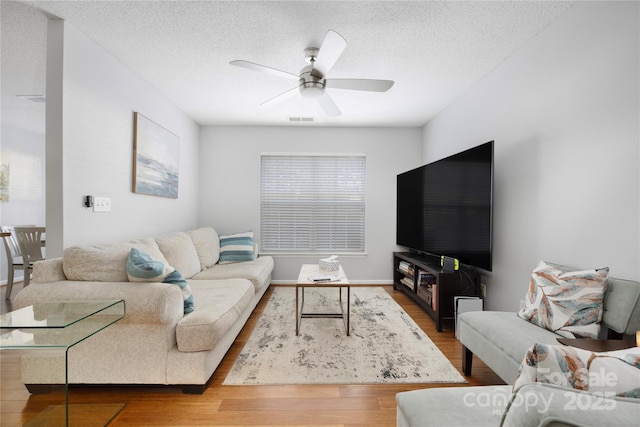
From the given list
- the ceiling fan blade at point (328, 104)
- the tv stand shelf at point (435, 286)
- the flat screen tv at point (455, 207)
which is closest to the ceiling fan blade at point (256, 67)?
the ceiling fan blade at point (328, 104)

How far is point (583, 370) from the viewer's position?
625 millimetres

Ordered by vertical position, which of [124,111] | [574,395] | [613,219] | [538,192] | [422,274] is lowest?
[422,274]

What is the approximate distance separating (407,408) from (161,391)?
1.66 meters

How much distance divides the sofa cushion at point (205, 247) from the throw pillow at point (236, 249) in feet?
Result: 0.32

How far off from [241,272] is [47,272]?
172 cm

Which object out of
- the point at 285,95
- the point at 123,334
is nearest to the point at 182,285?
the point at 123,334

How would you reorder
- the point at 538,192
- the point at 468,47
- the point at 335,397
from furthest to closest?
the point at 468,47, the point at 538,192, the point at 335,397

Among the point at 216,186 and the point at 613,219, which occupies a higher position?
the point at 216,186

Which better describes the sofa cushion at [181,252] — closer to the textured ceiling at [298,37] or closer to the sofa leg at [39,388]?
the sofa leg at [39,388]

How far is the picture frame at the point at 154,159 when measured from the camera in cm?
289

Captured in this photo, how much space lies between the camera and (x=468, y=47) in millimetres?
2379

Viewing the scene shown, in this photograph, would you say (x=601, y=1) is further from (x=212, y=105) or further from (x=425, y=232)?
(x=212, y=105)

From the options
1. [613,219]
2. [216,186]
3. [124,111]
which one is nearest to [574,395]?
[613,219]

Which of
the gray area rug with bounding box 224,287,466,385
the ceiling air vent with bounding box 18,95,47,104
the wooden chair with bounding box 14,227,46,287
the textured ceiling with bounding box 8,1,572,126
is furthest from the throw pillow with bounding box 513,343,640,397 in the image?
the ceiling air vent with bounding box 18,95,47,104
